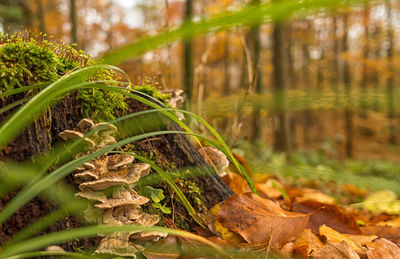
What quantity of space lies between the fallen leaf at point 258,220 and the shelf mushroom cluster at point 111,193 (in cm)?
27

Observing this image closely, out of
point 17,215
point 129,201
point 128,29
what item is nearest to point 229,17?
point 129,201

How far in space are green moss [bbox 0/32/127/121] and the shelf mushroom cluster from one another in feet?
0.54

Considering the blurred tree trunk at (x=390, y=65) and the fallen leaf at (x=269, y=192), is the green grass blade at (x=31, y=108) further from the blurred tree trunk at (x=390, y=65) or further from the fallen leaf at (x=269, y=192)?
the blurred tree trunk at (x=390, y=65)

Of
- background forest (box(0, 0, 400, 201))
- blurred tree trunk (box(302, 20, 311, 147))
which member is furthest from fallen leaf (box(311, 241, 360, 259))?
blurred tree trunk (box(302, 20, 311, 147))

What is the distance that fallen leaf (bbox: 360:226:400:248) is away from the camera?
1235mm

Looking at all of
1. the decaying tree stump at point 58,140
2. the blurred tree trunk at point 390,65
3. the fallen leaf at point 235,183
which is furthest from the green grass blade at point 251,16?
the blurred tree trunk at point 390,65

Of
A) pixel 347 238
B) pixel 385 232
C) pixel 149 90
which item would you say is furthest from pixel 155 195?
pixel 385 232

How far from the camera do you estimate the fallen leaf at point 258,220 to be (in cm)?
100

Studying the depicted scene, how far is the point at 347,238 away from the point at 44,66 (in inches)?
49.8

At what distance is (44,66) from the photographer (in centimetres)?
96

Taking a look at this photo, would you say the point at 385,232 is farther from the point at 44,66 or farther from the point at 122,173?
the point at 44,66

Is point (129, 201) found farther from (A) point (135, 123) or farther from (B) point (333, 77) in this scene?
(B) point (333, 77)

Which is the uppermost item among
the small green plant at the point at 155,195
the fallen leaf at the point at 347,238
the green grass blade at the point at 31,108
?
the green grass blade at the point at 31,108

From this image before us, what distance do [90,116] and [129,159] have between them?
30cm
